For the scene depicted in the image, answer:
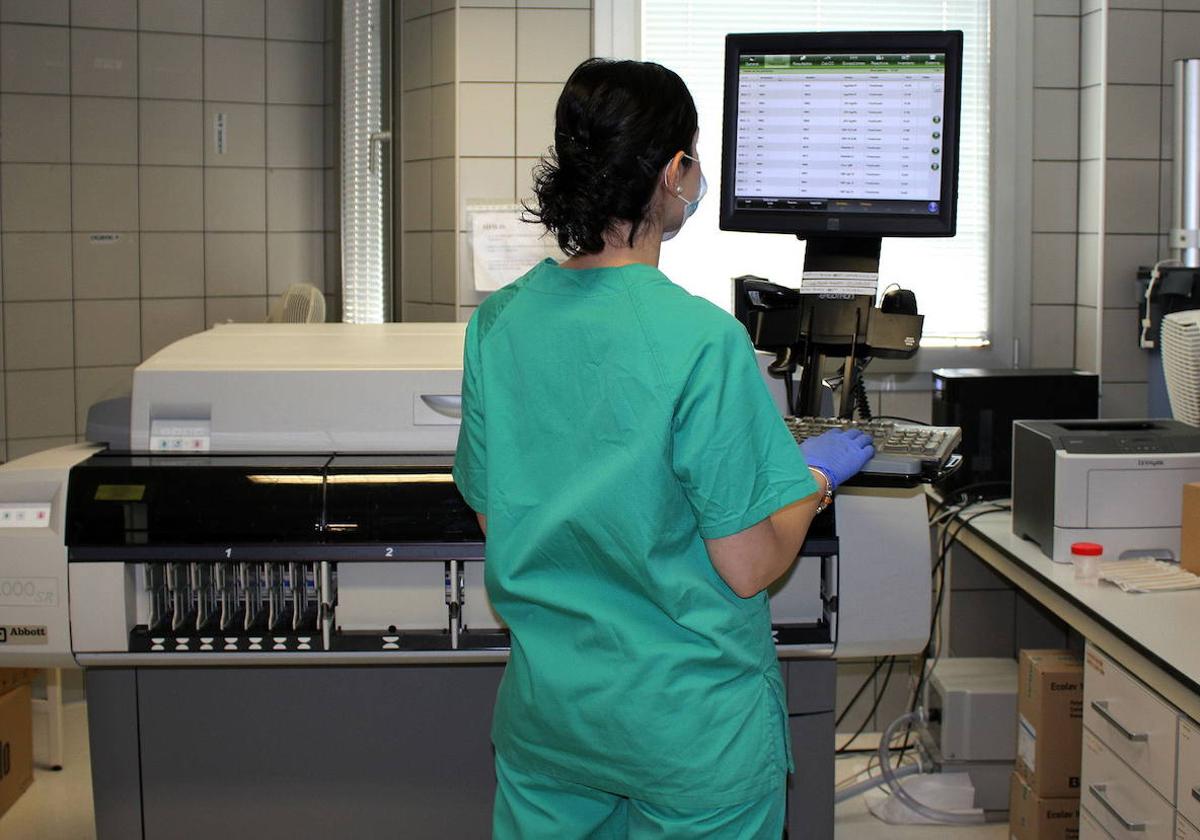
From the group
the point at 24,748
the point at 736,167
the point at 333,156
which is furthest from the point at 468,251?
the point at 24,748

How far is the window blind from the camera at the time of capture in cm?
360

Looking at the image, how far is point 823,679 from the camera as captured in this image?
2.15m

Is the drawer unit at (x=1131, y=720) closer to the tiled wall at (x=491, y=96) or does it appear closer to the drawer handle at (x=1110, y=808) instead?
the drawer handle at (x=1110, y=808)

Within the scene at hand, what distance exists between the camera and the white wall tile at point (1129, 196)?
134 inches

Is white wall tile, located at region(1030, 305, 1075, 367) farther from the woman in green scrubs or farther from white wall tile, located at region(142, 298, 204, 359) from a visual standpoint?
white wall tile, located at region(142, 298, 204, 359)

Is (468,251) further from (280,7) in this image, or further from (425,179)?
(280,7)

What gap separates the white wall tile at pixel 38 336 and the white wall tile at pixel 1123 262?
3.18 meters

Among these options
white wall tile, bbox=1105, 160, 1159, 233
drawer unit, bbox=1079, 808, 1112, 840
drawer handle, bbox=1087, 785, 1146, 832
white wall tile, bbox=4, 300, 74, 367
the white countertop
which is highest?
white wall tile, bbox=1105, 160, 1159, 233

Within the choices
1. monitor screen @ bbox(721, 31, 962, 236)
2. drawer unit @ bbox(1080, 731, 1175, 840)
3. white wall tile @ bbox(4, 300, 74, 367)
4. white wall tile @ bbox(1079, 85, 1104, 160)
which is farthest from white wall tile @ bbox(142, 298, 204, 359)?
drawer unit @ bbox(1080, 731, 1175, 840)

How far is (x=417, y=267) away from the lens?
152 inches

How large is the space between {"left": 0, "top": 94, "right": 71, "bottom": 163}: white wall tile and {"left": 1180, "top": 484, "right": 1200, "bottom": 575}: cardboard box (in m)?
3.48

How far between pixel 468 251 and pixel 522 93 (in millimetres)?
455

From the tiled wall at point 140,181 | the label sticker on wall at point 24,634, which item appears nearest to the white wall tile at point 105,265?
the tiled wall at point 140,181

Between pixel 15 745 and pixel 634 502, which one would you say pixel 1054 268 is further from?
pixel 15 745
